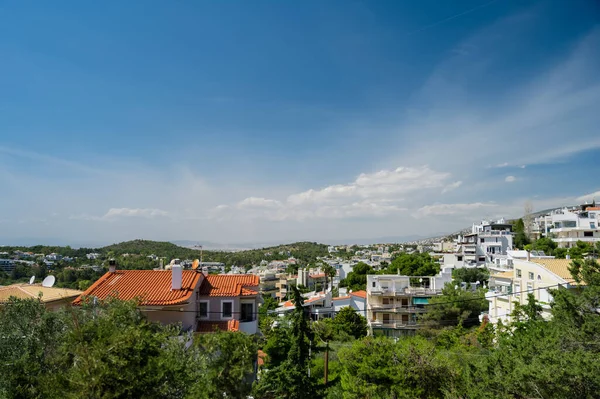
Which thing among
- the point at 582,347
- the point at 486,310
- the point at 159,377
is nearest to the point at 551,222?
the point at 486,310

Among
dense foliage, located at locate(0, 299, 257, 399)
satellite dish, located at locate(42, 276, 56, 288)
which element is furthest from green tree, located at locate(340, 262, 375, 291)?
dense foliage, located at locate(0, 299, 257, 399)

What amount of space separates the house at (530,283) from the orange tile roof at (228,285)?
14694 millimetres

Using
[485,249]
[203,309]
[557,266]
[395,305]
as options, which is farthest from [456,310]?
[485,249]

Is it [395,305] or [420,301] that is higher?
[420,301]

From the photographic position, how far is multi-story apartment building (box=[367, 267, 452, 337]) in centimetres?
3928

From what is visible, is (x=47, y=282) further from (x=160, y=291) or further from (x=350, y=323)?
(x=350, y=323)

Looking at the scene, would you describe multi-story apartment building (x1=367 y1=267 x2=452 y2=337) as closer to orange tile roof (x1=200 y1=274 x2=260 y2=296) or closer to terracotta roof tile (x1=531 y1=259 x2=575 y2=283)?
terracotta roof tile (x1=531 y1=259 x2=575 y2=283)

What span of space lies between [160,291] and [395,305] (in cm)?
3104

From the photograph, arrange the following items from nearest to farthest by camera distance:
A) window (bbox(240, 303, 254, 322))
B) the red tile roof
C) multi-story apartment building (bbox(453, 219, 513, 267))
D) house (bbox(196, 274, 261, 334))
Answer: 1. the red tile roof
2. house (bbox(196, 274, 261, 334))
3. window (bbox(240, 303, 254, 322))
4. multi-story apartment building (bbox(453, 219, 513, 267))

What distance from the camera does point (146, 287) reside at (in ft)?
49.7

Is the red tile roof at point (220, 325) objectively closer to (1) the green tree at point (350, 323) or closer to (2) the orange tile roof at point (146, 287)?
(2) the orange tile roof at point (146, 287)

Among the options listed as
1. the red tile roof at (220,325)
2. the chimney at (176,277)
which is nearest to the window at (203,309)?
the red tile roof at (220,325)

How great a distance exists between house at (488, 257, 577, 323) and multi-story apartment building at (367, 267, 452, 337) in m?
9.29

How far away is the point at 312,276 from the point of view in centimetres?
9169
